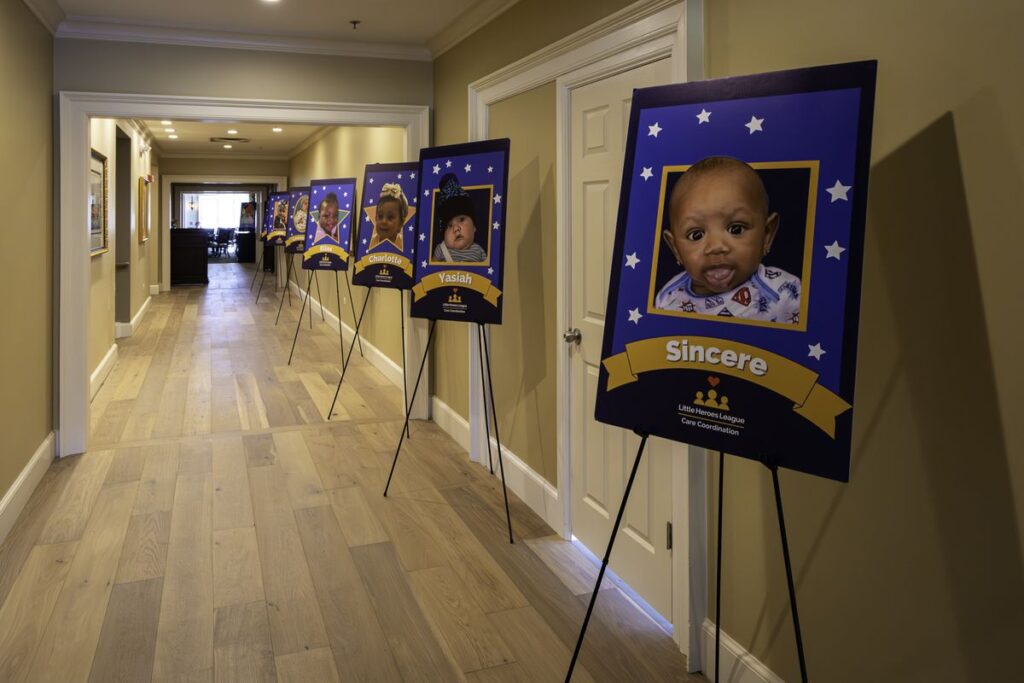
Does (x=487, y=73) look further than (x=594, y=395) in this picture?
Yes

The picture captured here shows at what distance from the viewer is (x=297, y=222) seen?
31.4 ft

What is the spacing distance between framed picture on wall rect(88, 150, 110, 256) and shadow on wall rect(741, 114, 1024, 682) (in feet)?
19.5

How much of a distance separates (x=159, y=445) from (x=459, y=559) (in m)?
2.54

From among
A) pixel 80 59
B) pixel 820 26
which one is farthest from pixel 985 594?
pixel 80 59

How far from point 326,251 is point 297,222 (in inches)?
127

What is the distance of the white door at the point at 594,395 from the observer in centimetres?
276

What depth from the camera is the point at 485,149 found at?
11.7 feet

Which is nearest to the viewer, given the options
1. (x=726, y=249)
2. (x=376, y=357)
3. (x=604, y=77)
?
(x=726, y=249)

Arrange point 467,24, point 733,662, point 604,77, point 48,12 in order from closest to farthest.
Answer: point 733,662 → point 604,77 → point 48,12 → point 467,24

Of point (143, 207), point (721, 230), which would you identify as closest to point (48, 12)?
point (721, 230)

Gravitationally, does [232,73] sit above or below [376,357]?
above

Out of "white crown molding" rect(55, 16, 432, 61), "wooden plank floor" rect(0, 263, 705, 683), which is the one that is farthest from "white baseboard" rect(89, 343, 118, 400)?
"white crown molding" rect(55, 16, 432, 61)

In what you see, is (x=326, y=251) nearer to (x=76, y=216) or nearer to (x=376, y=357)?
(x=376, y=357)

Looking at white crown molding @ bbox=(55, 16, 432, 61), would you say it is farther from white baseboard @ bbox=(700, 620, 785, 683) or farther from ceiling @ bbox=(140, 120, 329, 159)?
white baseboard @ bbox=(700, 620, 785, 683)
